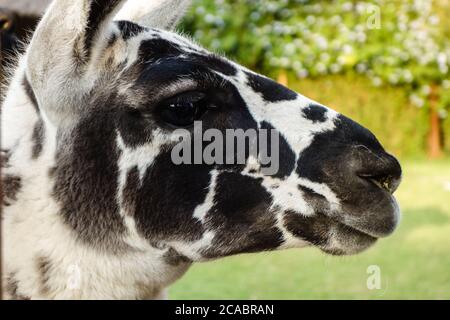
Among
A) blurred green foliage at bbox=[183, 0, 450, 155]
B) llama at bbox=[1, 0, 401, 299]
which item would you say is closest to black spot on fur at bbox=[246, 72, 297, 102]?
llama at bbox=[1, 0, 401, 299]

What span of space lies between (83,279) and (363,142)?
1.13 m

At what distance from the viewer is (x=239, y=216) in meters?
2.83

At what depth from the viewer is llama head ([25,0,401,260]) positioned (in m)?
2.76

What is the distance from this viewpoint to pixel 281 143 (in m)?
2.81

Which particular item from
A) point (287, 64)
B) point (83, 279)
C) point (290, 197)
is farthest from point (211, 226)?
point (287, 64)

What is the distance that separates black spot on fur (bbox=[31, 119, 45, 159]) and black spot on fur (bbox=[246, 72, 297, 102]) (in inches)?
31.7

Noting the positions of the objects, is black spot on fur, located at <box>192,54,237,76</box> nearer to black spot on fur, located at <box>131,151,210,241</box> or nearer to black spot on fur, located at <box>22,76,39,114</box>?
black spot on fur, located at <box>131,151,210,241</box>

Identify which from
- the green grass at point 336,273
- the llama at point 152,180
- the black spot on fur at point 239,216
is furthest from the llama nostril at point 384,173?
the green grass at point 336,273

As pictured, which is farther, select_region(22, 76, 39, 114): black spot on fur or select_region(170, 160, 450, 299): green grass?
select_region(170, 160, 450, 299): green grass

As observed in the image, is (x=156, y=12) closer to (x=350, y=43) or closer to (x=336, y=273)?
(x=336, y=273)

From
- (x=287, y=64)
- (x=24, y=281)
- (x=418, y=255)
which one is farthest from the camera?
(x=287, y=64)

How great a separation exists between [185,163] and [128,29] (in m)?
0.59

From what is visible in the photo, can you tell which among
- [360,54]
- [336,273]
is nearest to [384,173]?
[336,273]
